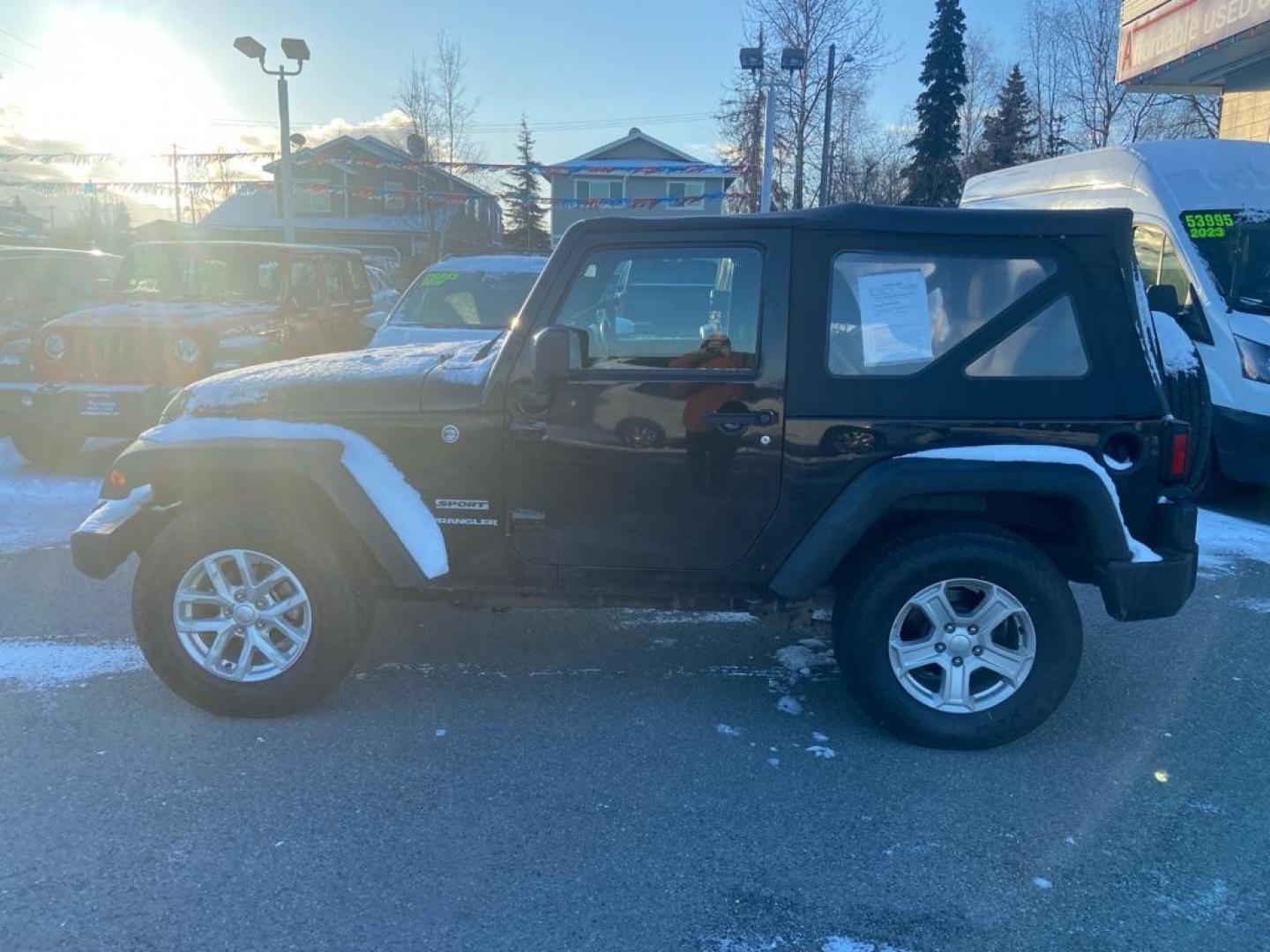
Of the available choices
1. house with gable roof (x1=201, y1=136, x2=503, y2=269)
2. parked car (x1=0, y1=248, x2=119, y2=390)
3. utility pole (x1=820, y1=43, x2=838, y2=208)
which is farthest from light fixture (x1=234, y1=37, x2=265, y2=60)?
house with gable roof (x1=201, y1=136, x2=503, y2=269)

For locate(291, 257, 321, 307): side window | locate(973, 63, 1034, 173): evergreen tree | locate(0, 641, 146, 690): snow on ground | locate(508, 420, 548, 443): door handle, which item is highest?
locate(973, 63, 1034, 173): evergreen tree

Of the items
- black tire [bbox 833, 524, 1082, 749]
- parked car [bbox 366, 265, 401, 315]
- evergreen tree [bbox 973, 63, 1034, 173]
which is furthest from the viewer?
evergreen tree [bbox 973, 63, 1034, 173]

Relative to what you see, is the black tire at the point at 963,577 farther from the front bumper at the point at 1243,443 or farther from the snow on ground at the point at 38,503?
the snow on ground at the point at 38,503

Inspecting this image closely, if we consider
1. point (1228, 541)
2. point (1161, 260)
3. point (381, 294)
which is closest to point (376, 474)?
point (1228, 541)

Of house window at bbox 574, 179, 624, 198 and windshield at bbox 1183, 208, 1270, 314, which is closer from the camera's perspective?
windshield at bbox 1183, 208, 1270, 314

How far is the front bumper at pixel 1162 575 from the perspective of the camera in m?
3.61

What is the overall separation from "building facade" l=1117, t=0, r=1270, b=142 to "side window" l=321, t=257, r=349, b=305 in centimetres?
1092

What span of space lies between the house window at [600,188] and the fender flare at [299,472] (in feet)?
116

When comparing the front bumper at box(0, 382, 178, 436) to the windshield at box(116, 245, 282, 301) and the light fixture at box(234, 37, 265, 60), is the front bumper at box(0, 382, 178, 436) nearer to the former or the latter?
the windshield at box(116, 245, 282, 301)

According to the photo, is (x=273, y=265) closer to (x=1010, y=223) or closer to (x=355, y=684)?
(x=355, y=684)

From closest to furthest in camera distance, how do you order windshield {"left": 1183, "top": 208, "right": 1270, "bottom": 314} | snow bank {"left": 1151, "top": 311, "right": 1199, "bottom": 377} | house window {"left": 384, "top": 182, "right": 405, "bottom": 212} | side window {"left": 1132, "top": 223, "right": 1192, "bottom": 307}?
snow bank {"left": 1151, "top": 311, "right": 1199, "bottom": 377}
windshield {"left": 1183, "top": 208, "right": 1270, "bottom": 314}
side window {"left": 1132, "top": 223, "right": 1192, "bottom": 307}
house window {"left": 384, "top": 182, "right": 405, "bottom": 212}

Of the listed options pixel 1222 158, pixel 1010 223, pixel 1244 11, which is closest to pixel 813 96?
pixel 1244 11

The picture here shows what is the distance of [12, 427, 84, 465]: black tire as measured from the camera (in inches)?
328

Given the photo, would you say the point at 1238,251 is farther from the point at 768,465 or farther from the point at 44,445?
Result: the point at 44,445
